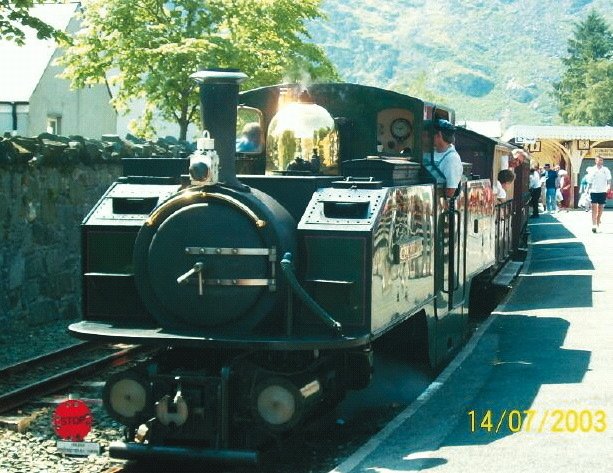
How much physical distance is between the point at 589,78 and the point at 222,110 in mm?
104793

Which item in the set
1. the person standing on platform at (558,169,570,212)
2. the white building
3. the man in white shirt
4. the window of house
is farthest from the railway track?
the person standing on platform at (558,169,570,212)

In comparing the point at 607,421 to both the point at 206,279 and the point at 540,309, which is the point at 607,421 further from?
the point at 540,309

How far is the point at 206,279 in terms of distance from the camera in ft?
23.4

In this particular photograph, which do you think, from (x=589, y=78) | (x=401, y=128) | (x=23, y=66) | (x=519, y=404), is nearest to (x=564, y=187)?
(x=23, y=66)

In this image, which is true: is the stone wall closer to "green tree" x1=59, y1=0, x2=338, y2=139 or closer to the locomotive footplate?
the locomotive footplate

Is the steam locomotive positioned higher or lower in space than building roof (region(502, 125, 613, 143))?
lower

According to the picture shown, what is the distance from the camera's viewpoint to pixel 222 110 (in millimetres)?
7383

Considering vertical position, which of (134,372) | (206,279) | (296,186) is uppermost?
(296,186)

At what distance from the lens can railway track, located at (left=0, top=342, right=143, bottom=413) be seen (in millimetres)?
9462

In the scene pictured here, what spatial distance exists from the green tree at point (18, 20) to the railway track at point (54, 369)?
468cm

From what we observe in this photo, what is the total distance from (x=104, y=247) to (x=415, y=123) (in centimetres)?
281

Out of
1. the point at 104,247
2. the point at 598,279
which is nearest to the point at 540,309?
the point at 598,279

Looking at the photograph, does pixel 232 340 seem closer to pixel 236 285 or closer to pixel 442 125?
pixel 236 285

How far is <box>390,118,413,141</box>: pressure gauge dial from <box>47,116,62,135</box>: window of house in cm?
2615
